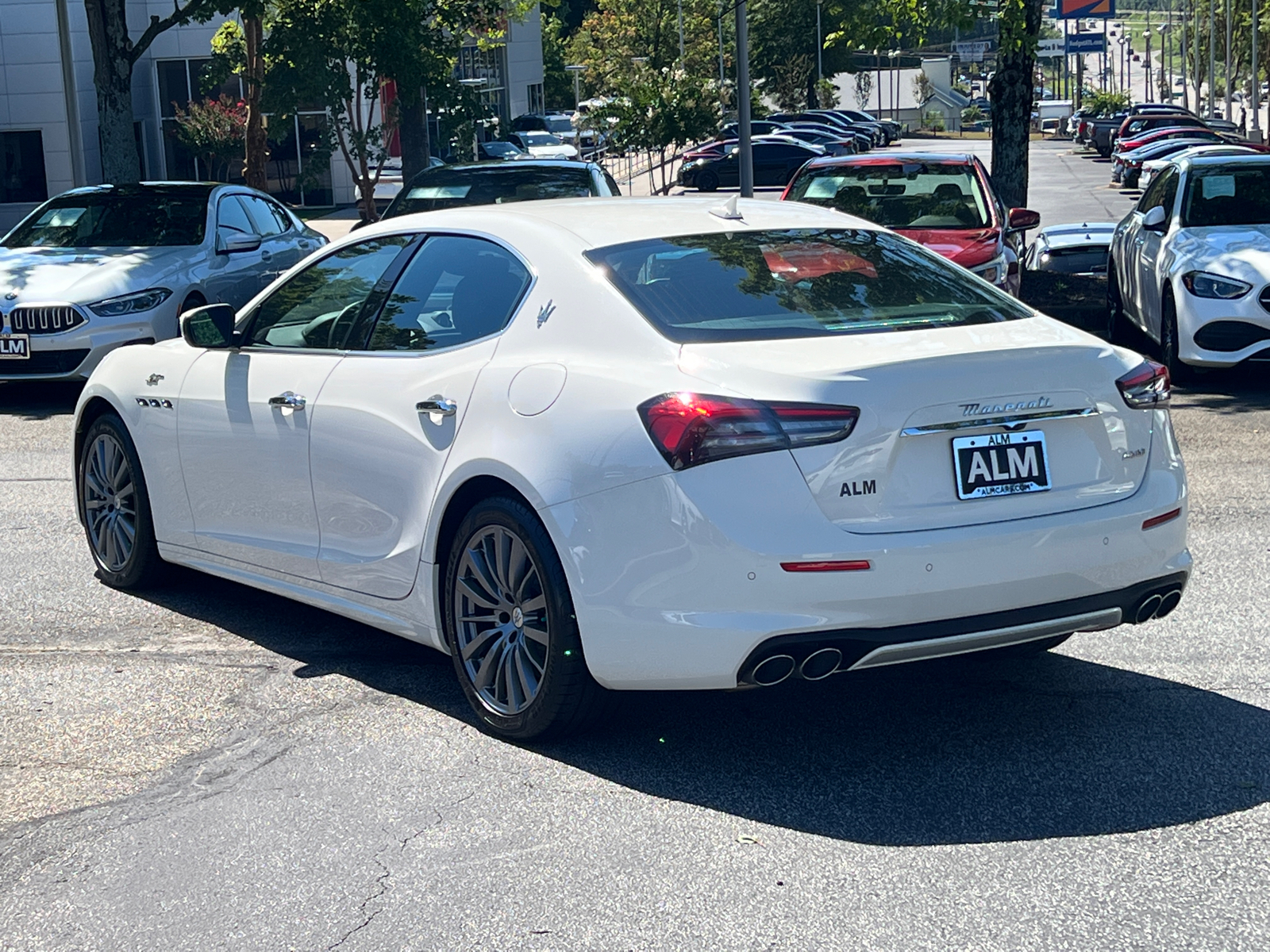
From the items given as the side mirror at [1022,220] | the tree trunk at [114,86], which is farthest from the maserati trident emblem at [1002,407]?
the tree trunk at [114,86]

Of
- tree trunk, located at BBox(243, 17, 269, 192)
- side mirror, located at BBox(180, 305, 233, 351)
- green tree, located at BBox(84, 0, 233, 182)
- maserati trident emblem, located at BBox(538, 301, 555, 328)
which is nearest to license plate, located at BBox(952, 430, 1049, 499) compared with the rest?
maserati trident emblem, located at BBox(538, 301, 555, 328)

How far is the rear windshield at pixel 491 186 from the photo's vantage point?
1454cm

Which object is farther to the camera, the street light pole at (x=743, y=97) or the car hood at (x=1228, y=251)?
the street light pole at (x=743, y=97)

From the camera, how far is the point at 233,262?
1366 cm

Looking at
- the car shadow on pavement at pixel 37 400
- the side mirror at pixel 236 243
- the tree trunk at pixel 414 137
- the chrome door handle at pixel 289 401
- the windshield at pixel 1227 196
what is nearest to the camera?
the chrome door handle at pixel 289 401

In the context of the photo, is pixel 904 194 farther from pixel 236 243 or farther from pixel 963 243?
pixel 236 243

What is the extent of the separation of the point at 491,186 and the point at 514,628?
33.9 feet

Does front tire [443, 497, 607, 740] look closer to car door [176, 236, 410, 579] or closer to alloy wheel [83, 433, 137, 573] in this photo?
car door [176, 236, 410, 579]

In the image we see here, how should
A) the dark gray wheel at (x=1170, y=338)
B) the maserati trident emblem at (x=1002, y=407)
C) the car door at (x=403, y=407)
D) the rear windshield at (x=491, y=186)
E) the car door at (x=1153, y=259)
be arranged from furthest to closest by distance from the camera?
1. the rear windshield at (x=491, y=186)
2. the car door at (x=1153, y=259)
3. the dark gray wheel at (x=1170, y=338)
4. the car door at (x=403, y=407)
5. the maserati trident emblem at (x=1002, y=407)

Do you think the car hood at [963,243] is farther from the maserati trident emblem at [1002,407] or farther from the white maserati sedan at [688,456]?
the maserati trident emblem at [1002,407]

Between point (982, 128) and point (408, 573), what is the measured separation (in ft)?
392

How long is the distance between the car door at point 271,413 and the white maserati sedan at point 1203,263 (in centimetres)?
704

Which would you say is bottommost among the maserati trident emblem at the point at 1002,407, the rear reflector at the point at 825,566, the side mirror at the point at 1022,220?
the rear reflector at the point at 825,566

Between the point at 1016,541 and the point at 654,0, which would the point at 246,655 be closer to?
the point at 1016,541
